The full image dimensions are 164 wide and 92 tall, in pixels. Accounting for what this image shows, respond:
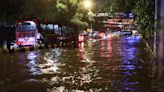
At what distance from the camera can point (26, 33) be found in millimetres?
42656

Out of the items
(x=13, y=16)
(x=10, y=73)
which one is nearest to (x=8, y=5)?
(x=13, y=16)

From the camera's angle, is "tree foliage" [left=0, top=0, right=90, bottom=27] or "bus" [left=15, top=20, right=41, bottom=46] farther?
"bus" [left=15, top=20, right=41, bottom=46]

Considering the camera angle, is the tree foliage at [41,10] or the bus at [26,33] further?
the bus at [26,33]

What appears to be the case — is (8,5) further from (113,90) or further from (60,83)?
(113,90)

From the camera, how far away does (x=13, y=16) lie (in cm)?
3603

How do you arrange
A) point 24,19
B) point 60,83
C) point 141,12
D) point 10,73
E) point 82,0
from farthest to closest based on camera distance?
point 82,0 < point 24,19 < point 10,73 < point 141,12 < point 60,83

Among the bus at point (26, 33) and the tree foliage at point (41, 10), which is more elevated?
the tree foliage at point (41, 10)

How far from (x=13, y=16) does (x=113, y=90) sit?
23.3 m

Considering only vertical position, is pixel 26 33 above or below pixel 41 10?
below

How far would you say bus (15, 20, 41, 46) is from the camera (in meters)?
42.2

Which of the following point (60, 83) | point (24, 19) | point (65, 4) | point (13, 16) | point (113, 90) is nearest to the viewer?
point (113, 90)

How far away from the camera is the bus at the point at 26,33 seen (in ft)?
138

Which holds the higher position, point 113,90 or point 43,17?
point 43,17

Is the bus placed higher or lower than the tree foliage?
lower
